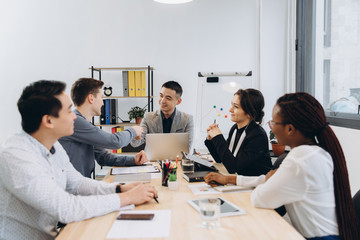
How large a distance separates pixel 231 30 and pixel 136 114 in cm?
181

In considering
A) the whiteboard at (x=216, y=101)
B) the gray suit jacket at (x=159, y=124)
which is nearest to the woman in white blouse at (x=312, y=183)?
the gray suit jacket at (x=159, y=124)

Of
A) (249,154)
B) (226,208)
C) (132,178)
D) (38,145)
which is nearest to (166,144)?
(132,178)

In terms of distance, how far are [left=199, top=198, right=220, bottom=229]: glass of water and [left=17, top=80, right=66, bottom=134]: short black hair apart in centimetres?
73

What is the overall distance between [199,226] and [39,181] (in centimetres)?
63

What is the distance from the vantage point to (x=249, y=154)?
77.4 inches

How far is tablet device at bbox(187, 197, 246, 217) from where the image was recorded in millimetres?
1255

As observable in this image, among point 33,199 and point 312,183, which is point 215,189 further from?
point 33,199

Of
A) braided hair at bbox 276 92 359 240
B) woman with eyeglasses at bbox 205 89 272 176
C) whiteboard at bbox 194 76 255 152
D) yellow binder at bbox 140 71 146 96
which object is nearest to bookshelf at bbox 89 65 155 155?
yellow binder at bbox 140 71 146 96

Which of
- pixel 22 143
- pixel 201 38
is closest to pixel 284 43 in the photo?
pixel 201 38

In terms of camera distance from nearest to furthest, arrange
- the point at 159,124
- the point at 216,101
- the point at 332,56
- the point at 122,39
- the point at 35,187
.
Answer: the point at 35,187 < the point at 159,124 < the point at 332,56 < the point at 216,101 < the point at 122,39

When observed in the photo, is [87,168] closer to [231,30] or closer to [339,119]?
[339,119]

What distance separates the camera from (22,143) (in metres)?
1.17

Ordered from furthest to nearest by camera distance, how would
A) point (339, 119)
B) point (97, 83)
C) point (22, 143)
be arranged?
point (339, 119) < point (97, 83) < point (22, 143)

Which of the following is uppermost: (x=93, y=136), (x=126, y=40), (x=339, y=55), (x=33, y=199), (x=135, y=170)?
(x=126, y=40)
